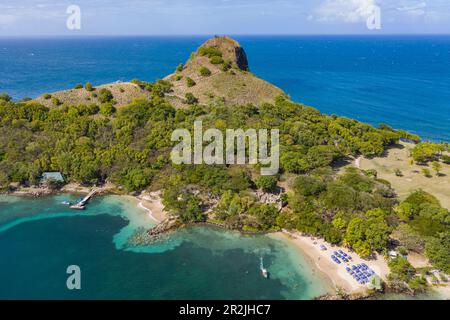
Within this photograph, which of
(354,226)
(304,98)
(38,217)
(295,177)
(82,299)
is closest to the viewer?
(82,299)

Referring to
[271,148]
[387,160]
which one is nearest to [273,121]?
[271,148]

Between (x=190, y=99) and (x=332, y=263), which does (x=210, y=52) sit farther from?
(x=332, y=263)

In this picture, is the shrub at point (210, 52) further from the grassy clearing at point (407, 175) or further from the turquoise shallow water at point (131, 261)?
the turquoise shallow water at point (131, 261)

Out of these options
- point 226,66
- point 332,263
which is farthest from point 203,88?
point 332,263

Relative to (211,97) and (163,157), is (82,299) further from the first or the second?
(211,97)

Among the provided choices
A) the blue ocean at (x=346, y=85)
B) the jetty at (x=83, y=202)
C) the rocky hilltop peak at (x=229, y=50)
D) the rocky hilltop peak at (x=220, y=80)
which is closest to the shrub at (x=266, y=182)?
the jetty at (x=83, y=202)

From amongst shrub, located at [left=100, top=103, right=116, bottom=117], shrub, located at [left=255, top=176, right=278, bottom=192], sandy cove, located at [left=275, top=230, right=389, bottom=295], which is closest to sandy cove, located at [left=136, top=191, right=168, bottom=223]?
shrub, located at [left=255, top=176, right=278, bottom=192]
